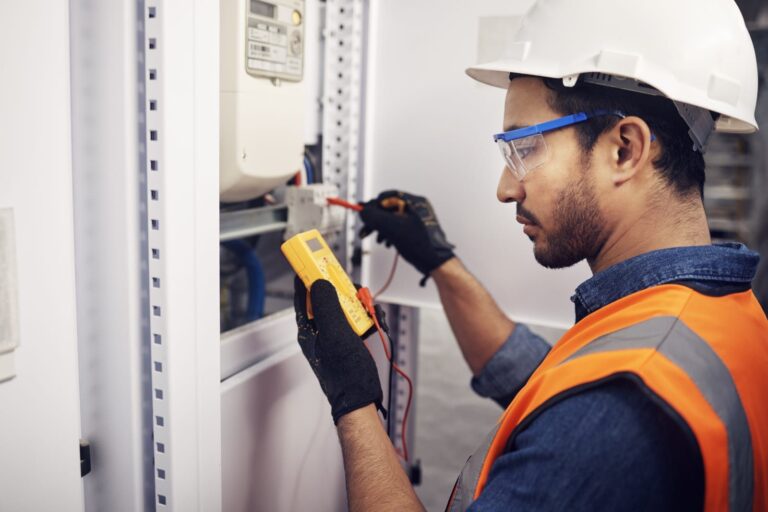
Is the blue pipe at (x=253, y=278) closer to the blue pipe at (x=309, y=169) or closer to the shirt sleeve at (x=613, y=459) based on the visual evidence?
the blue pipe at (x=309, y=169)

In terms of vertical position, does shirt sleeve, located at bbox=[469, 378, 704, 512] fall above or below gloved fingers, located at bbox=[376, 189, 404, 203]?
below

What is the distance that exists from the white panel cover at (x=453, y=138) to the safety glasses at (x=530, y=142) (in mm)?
456

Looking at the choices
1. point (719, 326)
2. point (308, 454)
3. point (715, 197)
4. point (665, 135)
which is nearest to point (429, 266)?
point (308, 454)

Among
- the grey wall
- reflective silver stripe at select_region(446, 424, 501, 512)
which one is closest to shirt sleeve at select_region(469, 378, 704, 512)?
reflective silver stripe at select_region(446, 424, 501, 512)

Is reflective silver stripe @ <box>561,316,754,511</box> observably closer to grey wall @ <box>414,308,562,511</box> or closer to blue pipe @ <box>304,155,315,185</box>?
blue pipe @ <box>304,155,315,185</box>

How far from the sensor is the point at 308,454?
130 cm

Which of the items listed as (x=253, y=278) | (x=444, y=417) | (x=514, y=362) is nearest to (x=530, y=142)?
(x=514, y=362)

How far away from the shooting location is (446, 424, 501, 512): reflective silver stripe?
0.76 metres

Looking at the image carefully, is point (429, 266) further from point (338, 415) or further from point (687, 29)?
point (687, 29)

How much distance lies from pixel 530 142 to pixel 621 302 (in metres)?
0.28

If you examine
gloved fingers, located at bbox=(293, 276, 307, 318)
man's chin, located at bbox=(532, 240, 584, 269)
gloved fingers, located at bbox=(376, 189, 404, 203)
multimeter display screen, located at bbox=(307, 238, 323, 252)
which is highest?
gloved fingers, located at bbox=(376, 189, 404, 203)

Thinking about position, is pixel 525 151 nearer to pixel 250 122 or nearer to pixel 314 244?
pixel 314 244

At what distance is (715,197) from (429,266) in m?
2.01

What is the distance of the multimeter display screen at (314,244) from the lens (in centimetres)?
106
